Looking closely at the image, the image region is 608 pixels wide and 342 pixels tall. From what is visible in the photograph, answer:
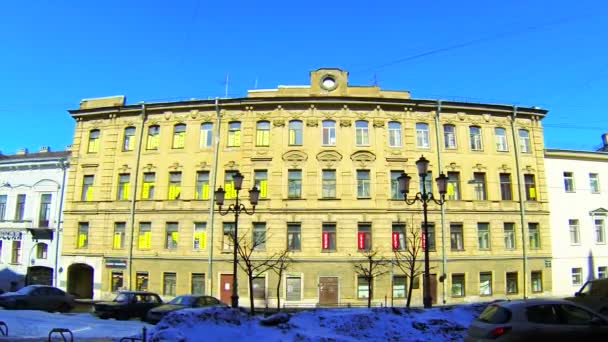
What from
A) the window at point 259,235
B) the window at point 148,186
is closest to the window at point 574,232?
the window at point 259,235

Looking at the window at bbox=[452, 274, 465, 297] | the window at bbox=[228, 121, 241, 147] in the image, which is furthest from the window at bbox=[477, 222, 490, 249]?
the window at bbox=[228, 121, 241, 147]

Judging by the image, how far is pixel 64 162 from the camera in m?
34.6

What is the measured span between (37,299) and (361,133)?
2148cm

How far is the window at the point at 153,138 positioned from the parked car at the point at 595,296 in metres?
27.3

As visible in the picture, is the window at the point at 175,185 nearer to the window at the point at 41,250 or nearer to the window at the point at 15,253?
the window at the point at 41,250

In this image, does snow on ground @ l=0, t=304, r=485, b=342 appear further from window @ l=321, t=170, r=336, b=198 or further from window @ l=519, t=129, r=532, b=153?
window @ l=519, t=129, r=532, b=153

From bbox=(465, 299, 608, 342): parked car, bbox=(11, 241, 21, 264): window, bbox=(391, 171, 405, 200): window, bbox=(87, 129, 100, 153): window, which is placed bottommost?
bbox=(465, 299, 608, 342): parked car

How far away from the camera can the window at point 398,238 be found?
29.9m

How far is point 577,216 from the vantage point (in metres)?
33.1

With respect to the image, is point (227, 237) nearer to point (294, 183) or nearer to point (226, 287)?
point (226, 287)

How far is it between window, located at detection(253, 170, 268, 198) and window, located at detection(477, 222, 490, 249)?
15.0 meters

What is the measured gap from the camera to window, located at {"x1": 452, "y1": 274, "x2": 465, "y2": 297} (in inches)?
1183

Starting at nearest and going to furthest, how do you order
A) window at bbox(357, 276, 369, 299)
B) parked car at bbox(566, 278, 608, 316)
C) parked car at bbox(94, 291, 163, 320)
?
parked car at bbox(566, 278, 608, 316) → parked car at bbox(94, 291, 163, 320) → window at bbox(357, 276, 369, 299)

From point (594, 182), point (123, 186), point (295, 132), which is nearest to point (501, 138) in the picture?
point (594, 182)
